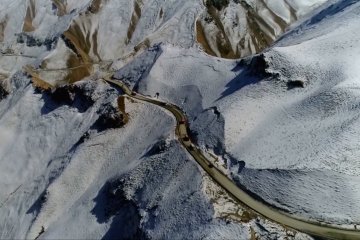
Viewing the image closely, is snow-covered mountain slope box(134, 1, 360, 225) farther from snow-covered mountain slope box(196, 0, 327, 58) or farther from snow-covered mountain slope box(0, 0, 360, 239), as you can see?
snow-covered mountain slope box(196, 0, 327, 58)

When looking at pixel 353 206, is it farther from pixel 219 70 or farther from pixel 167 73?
pixel 167 73

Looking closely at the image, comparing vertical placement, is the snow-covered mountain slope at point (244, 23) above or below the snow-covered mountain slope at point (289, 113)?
below

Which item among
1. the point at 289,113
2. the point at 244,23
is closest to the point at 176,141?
the point at 289,113

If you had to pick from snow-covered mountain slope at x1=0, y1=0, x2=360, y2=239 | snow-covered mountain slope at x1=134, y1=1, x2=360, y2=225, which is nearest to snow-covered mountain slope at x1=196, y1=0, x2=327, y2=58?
snow-covered mountain slope at x1=0, y1=0, x2=360, y2=239

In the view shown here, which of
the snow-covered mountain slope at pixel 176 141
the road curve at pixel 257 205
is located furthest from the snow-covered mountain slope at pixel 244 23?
the road curve at pixel 257 205

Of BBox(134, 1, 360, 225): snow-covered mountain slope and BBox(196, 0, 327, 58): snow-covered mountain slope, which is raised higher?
BBox(134, 1, 360, 225): snow-covered mountain slope

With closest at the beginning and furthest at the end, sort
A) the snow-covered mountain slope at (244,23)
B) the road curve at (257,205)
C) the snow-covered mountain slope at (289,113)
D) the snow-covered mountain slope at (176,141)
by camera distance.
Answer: the road curve at (257,205), the snow-covered mountain slope at (289,113), the snow-covered mountain slope at (176,141), the snow-covered mountain slope at (244,23)

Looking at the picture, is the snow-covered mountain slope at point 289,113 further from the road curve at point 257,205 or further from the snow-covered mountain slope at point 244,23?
the snow-covered mountain slope at point 244,23
